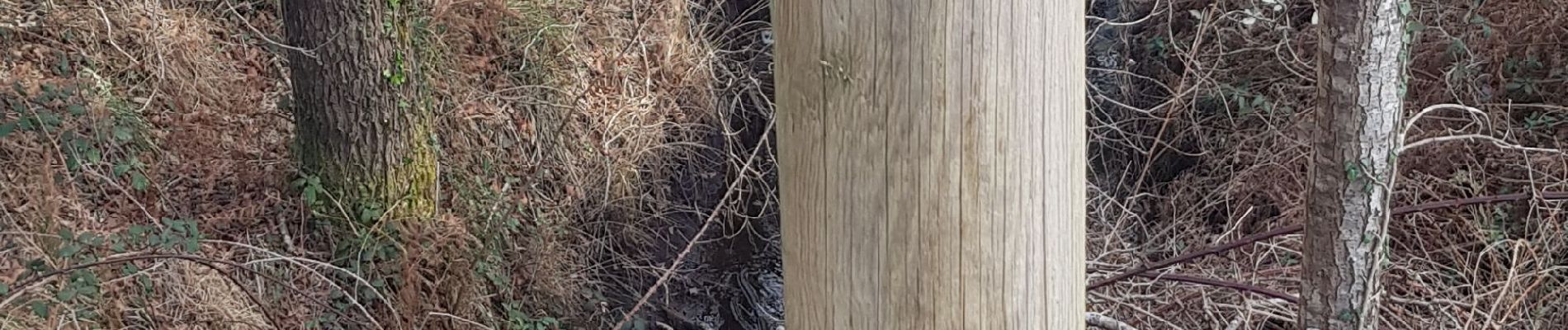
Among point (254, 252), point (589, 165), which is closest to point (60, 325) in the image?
point (254, 252)

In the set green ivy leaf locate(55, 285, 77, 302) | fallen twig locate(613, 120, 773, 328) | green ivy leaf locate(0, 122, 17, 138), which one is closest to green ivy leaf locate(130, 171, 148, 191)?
green ivy leaf locate(0, 122, 17, 138)

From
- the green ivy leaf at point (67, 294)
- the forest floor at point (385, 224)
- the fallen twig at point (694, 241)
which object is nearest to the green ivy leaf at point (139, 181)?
the forest floor at point (385, 224)

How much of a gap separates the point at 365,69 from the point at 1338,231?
3.30 meters

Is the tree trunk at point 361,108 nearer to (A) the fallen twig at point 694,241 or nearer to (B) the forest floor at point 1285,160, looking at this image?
(A) the fallen twig at point 694,241

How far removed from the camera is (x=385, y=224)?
13.8 ft

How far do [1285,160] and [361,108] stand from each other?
12.5 feet

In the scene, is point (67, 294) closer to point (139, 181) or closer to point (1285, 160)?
point (139, 181)

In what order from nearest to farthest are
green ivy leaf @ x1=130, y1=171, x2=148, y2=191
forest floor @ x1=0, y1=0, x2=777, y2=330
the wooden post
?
the wooden post < forest floor @ x1=0, y1=0, x2=777, y2=330 < green ivy leaf @ x1=130, y1=171, x2=148, y2=191

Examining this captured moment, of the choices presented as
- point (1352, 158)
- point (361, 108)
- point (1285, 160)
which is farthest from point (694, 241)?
point (1285, 160)

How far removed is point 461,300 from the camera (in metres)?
4.04

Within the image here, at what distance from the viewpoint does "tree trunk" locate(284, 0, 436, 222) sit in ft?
13.2

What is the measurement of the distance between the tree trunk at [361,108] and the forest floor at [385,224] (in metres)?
0.12

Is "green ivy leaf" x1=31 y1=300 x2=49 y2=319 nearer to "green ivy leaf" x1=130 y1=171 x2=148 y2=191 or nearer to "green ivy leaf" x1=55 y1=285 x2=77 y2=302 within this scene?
"green ivy leaf" x1=55 y1=285 x2=77 y2=302

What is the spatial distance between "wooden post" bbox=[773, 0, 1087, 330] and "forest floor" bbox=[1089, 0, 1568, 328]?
8.81ft
